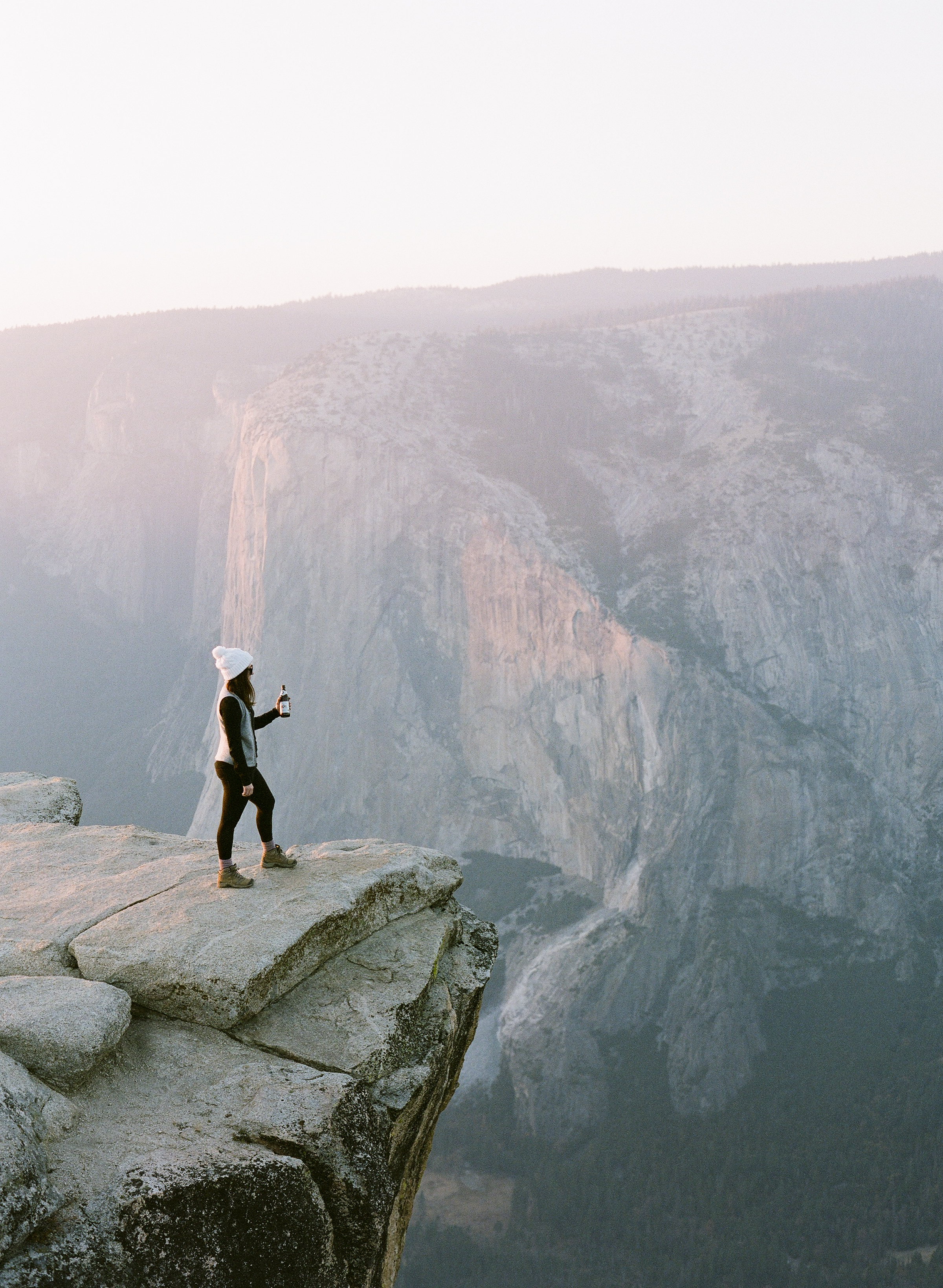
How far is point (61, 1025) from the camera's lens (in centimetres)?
836

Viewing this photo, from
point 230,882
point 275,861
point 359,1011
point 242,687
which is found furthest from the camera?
point 275,861

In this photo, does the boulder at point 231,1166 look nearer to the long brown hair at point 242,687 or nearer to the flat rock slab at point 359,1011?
the flat rock slab at point 359,1011

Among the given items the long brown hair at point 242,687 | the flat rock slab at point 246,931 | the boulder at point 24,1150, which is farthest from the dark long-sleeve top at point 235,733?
the boulder at point 24,1150

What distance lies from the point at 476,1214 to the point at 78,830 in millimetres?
42130

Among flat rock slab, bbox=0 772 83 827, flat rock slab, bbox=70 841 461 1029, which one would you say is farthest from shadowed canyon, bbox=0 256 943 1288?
flat rock slab, bbox=70 841 461 1029

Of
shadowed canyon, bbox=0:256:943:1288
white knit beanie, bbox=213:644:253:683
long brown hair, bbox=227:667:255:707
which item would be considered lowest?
shadowed canyon, bbox=0:256:943:1288

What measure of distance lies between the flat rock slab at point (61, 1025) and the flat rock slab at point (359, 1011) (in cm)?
118

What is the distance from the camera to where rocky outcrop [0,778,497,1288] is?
275 inches

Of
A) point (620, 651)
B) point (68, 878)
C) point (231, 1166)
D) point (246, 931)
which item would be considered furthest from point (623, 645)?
point (231, 1166)

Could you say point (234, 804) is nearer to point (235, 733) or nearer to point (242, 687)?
point (235, 733)

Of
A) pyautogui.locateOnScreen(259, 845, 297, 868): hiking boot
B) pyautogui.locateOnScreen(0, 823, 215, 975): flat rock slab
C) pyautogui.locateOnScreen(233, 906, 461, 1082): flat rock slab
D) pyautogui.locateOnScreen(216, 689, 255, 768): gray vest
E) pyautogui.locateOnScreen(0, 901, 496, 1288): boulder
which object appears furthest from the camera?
pyautogui.locateOnScreen(259, 845, 297, 868): hiking boot

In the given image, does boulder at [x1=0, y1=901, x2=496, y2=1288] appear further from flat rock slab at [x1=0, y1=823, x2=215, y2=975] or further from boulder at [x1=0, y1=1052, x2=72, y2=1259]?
flat rock slab at [x1=0, y1=823, x2=215, y2=975]

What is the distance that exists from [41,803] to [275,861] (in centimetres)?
676

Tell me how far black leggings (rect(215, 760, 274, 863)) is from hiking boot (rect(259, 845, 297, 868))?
0.52 ft
